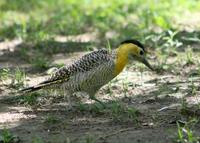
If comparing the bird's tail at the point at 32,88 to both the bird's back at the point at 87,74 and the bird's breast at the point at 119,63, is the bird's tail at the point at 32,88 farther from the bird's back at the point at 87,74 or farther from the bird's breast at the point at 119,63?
the bird's breast at the point at 119,63

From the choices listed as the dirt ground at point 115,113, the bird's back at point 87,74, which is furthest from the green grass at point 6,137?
the bird's back at point 87,74

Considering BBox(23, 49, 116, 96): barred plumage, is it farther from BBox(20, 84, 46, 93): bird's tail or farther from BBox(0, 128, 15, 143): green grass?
BBox(0, 128, 15, 143): green grass

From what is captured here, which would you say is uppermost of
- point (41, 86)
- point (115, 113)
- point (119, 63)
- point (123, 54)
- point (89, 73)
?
point (123, 54)

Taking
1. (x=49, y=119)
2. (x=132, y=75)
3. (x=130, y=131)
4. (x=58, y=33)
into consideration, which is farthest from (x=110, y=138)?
(x=58, y=33)

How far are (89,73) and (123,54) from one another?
51 cm

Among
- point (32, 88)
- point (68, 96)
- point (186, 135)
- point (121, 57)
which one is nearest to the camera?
point (186, 135)

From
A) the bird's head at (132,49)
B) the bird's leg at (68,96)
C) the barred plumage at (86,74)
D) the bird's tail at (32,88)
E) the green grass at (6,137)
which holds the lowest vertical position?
the green grass at (6,137)

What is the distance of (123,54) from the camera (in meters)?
8.32

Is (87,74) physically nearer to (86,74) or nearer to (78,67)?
(86,74)

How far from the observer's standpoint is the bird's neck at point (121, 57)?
8227 mm

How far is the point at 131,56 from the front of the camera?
8.51 m

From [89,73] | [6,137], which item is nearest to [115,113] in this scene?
[89,73]

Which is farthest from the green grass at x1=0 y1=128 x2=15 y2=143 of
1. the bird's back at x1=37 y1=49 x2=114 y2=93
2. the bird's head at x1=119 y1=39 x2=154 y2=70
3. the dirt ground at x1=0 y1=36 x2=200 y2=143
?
the bird's head at x1=119 y1=39 x2=154 y2=70

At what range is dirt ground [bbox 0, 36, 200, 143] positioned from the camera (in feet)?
22.8
